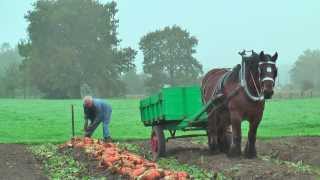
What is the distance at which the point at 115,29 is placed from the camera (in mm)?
70750

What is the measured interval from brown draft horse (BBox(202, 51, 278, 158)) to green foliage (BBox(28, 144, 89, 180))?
116 inches

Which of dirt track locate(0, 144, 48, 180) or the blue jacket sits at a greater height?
the blue jacket

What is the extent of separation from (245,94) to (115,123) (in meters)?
18.0

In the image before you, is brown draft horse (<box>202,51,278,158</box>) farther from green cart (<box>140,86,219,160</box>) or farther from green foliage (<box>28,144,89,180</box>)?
green foliage (<box>28,144,89,180</box>)

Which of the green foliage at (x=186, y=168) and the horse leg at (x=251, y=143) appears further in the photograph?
the horse leg at (x=251, y=143)

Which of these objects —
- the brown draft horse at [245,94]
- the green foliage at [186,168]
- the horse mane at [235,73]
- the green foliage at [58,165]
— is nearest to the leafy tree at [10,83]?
the green foliage at [58,165]

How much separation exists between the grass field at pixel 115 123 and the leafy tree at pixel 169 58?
30.4m

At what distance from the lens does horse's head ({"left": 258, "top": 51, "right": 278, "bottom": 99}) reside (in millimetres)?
11305

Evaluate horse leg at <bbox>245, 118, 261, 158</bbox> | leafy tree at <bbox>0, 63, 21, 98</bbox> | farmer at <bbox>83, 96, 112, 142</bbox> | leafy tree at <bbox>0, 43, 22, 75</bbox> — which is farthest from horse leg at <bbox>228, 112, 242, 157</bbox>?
leafy tree at <bbox>0, 43, 22, 75</bbox>

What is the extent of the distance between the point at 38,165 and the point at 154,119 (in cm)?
293

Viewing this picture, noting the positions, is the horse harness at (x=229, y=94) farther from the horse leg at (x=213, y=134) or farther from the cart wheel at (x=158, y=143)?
the cart wheel at (x=158, y=143)

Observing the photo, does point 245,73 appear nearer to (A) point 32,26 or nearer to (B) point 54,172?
(B) point 54,172

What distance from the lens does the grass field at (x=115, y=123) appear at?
23.5 m

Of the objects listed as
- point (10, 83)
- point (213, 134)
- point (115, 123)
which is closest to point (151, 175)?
point (213, 134)
